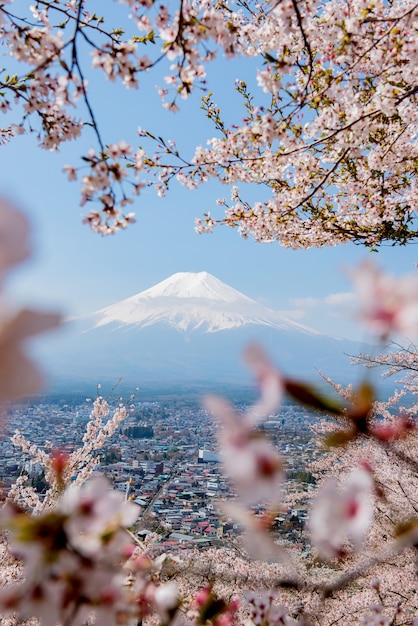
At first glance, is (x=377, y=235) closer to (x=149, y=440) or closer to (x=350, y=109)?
(x=350, y=109)

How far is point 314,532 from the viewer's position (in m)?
0.44

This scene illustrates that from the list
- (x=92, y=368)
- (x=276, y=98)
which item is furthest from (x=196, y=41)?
(x=92, y=368)

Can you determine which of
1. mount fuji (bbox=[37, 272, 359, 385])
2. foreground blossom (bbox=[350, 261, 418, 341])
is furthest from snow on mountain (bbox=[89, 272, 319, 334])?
foreground blossom (bbox=[350, 261, 418, 341])

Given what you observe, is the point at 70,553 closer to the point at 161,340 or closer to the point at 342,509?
the point at 342,509

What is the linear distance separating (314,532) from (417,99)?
347 cm

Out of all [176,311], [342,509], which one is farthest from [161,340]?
[342,509]

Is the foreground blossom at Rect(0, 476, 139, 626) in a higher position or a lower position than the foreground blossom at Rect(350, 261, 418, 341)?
lower

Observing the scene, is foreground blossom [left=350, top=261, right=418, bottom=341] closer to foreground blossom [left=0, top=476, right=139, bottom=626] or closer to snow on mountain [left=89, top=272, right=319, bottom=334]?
foreground blossom [left=0, top=476, right=139, bottom=626]

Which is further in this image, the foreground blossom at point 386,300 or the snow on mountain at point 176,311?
the snow on mountain at point 176,311

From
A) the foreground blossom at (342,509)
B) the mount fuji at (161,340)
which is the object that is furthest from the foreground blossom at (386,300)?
the mount fuji at (161,340)

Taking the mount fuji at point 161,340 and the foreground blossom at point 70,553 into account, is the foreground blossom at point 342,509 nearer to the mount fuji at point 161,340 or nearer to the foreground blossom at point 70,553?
the foreground blossom at point 70,553

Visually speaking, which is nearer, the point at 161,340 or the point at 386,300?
the point at 386,300

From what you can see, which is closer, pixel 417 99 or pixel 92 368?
pixel 417 99

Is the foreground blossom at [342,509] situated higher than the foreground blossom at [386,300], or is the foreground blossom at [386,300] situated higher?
the foreground blossom at [386,300]
